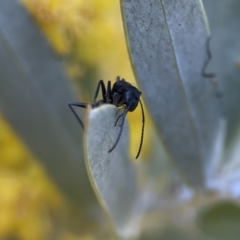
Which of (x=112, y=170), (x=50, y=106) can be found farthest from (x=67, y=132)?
(x=112, y=170)

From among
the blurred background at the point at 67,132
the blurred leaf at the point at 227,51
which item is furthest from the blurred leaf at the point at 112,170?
the blurred leaf at the point at 227,51

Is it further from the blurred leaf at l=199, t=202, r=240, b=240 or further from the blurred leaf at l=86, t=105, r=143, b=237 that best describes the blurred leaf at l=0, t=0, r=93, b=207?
the blurred leaf at l=199, t=202, r=240, b=240

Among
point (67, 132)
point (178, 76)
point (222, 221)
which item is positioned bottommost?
point (222, 221)

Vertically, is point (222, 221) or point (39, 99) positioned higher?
point (39, 99)

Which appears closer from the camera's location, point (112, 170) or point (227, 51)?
point (112, 170)

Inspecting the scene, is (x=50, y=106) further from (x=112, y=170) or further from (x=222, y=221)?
(x=222, y=221)

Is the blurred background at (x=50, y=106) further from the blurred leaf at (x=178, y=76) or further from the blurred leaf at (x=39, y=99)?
the blurred leaf at (x=178, y=76)
